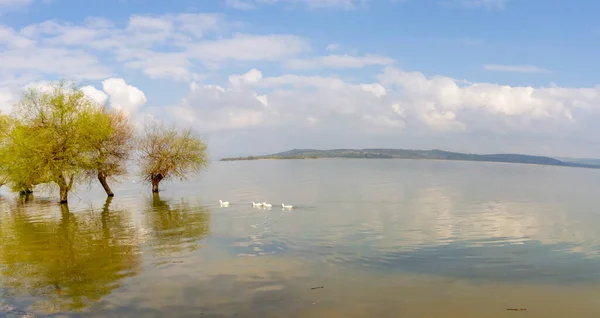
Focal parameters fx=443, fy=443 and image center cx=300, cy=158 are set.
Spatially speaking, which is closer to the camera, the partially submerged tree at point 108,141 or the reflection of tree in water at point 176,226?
the reflection of tree in water at point 176,226

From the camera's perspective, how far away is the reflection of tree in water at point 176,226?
24.6m

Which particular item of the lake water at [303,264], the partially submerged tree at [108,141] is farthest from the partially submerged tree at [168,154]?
the lake water at [303,264]

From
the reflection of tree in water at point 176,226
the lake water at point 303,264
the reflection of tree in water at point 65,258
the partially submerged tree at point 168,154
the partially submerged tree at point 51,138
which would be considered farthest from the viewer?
the partially submerged tree at point 168,154

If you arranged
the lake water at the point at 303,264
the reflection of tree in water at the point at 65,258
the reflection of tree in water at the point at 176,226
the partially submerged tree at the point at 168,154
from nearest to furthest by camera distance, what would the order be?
the lake water at the point at 303,264
the reflection of tree in water at the point at 65,258
the reflection of tree in water at the point at 176,226
the partially submerged tree at the point at 168,154

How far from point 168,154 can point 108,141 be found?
938cm

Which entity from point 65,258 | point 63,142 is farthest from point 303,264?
point 63,142

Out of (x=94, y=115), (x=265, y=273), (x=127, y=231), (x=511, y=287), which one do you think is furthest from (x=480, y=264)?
(x=94, y=115)

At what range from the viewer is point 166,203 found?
1903 inches

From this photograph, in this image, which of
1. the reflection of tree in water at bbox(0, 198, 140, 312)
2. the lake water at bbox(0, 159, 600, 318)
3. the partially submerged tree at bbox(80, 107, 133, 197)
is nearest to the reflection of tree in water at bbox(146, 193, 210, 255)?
the lake water at bbox(0, 159, 600, 318)

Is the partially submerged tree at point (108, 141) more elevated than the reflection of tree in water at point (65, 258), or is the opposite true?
the partially submerged tree at point (108, 141)

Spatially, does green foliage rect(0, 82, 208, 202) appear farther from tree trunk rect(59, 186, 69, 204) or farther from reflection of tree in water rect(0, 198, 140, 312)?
reflection of tree in water rect(0, 198, 140, 312)

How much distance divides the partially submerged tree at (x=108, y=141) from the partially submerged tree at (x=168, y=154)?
4020 millimetres

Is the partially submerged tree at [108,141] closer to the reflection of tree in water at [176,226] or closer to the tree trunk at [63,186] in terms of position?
the tree trunk at [63,186]

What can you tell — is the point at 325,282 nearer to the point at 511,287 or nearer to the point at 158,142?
the point at 511,287
